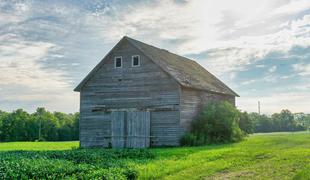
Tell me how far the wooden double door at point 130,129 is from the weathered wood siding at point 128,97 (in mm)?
407

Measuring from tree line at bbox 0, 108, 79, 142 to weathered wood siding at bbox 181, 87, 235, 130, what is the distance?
4576 cm

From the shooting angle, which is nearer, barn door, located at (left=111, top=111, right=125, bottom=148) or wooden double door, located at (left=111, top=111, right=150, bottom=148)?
wooden double door, located at (left=111, top=111, right=150, bottom=148)

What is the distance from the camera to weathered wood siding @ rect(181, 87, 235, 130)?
29.1 meters

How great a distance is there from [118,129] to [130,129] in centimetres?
106

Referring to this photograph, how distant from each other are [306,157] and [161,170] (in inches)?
301

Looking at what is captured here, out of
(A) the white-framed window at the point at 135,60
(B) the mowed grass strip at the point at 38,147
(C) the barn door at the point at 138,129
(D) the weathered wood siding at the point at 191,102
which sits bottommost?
(B) the mowed grass strip at the point at 38,147

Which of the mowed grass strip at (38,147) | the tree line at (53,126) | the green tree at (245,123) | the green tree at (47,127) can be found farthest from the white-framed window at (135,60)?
the green tree at (47,127)

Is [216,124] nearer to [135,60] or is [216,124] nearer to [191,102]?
[191,102]

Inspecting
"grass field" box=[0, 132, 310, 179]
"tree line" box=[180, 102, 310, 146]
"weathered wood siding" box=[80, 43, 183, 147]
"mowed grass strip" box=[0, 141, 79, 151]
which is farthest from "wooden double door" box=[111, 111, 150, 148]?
"grass field" box=[0, 132, 310, 179]

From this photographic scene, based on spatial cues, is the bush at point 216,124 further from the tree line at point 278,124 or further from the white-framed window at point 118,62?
the tree line at point 278,124

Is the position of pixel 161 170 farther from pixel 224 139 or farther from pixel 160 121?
pixel 224 139

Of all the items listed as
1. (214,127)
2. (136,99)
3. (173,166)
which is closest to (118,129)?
(136,99)

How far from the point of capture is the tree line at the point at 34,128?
7569 centimetres

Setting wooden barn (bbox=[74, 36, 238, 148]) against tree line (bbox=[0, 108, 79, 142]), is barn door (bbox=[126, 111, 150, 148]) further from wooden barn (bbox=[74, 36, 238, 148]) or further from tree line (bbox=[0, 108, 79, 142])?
tree line (bbox=[0, 108, 79, 142])
